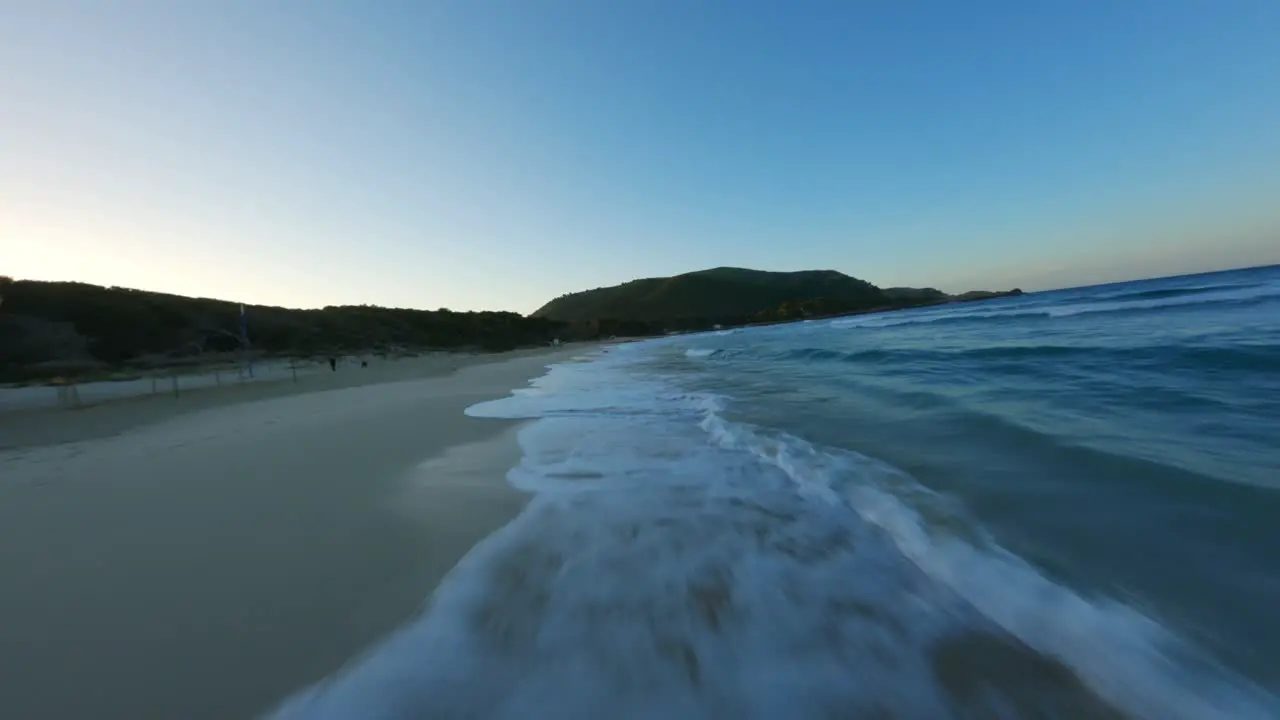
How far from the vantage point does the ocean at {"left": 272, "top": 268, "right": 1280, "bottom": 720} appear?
85.1 inches

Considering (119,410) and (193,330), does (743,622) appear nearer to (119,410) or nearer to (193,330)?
(119,410)

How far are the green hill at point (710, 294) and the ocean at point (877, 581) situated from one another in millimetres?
112361

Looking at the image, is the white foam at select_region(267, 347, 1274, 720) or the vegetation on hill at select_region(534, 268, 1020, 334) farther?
the vegetation on hill at select_region(534, 268, 1020, 334)

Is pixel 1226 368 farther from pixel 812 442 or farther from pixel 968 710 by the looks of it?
pixel 968 710

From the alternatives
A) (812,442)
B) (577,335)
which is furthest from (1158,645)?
(577,335)

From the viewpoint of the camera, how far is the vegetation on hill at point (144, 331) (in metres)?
21.2

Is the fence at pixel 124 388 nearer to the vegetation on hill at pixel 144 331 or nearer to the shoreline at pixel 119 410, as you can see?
the shoreline at pixel 119 410

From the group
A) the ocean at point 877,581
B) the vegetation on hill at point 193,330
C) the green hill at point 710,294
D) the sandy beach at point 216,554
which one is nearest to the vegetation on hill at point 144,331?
the vegetation on hill at point 193,330

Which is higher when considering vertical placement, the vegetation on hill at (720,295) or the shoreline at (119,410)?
the vegetation on hill at (720,295)

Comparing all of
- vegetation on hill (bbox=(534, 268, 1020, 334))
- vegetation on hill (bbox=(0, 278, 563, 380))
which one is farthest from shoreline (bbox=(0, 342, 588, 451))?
vegetation on hill (bbox=(534, 268, 1020, 334))

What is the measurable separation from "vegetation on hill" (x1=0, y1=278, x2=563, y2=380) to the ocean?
22.9 meters

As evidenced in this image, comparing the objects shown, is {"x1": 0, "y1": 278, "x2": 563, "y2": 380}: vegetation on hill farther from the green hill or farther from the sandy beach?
the green hill

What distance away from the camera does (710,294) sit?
131125 mm

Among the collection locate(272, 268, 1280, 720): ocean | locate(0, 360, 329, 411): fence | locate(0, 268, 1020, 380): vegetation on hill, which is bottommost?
locate(272, 268, 1280, 720): ocean
